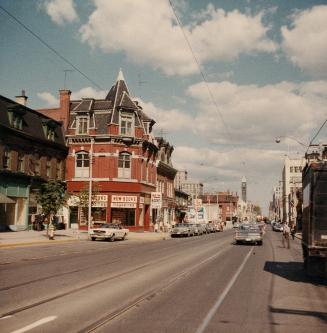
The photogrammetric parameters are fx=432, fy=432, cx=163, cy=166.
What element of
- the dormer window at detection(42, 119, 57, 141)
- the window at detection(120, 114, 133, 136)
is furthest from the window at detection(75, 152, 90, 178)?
the window at detection(120, 114, 133, 136)

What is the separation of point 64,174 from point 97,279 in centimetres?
3538

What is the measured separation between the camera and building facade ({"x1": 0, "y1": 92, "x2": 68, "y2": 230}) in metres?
35.3

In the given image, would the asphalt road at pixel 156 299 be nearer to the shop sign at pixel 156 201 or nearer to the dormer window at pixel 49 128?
the shop sign at pixel 156 201

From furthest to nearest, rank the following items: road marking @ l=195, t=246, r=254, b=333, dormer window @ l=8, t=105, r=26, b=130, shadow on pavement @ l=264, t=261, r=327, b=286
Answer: dormer window @ l=8, t=105, r=26, b=130, shadow on pavement @ l=264, t=261, r=327, b=286, road marking @ l=195, t=246, r=254, b=333

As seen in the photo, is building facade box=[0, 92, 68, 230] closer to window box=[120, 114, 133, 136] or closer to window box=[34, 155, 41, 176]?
window box=[34, 155, 41, 176]

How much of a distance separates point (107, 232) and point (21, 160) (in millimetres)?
11115

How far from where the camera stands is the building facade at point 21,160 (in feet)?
116

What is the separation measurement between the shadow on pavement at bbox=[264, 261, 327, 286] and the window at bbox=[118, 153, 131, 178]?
30451 millimetres

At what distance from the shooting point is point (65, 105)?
49344 mm

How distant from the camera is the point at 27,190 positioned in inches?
1516

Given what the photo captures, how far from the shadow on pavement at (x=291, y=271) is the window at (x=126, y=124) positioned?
31.6 m

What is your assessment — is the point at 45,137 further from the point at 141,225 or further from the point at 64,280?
the point at 64,280

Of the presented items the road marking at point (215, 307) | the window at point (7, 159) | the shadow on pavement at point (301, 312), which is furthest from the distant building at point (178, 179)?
the shadow on pavement at point (301, 312)

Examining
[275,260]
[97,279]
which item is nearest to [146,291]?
[97,279]
